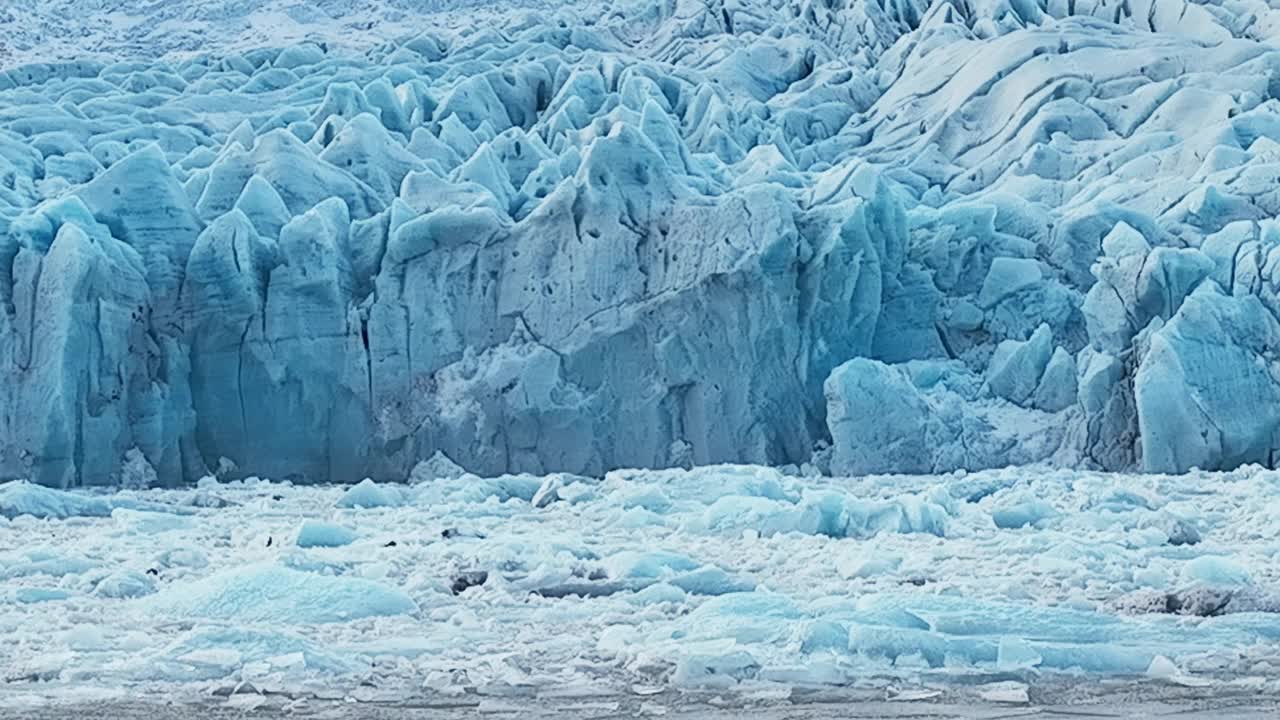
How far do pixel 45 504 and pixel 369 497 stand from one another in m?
1.99

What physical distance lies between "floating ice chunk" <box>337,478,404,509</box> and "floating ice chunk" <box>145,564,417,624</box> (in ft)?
12.8

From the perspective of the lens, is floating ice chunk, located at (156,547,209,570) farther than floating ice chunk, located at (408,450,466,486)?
No

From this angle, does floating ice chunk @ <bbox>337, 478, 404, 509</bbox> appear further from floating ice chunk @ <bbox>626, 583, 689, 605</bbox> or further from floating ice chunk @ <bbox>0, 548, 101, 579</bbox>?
floating ice chunk @ <bbox>626, 583, 689, 605</bbox>

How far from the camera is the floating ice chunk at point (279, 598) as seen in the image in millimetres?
6828

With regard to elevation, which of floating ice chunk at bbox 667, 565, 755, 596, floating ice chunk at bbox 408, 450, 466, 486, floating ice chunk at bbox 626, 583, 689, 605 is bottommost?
floating ice chunk at bbox 408, 450, 466, 486

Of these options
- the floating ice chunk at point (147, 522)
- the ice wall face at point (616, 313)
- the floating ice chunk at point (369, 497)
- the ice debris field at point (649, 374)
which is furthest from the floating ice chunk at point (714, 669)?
the ice wall face at point (616, 313)

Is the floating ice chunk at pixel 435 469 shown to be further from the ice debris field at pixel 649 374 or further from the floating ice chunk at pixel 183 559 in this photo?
the floating ice chunk at pixel 183 559

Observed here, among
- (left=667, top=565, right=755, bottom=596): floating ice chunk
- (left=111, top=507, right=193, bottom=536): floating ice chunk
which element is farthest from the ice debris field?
(left=111, top=507, right=193, bottom=536): floating ice chunk

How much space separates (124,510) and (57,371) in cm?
218

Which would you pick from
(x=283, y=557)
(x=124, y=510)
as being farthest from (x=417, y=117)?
(x=283, y=557)

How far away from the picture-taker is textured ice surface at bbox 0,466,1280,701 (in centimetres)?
581

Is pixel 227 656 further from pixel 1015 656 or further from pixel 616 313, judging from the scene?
pixel 616 313

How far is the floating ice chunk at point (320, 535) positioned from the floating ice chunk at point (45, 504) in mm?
2283

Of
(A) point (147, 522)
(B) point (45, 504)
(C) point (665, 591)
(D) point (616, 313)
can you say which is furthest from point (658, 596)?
(D) point (616, 313)
